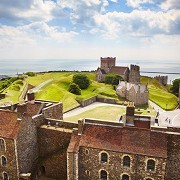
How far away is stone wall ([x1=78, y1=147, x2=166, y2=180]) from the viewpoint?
66.7 ft

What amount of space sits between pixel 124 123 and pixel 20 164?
11.8m

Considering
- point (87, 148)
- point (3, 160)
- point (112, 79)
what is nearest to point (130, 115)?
point (87, 148)

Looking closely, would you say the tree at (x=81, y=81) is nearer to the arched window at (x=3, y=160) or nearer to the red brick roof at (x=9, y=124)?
the red brick roof at (x=9, y=124)

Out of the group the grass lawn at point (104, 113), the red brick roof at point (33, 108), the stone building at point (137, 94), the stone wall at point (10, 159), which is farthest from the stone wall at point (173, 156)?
the stone building at point (137, 94)

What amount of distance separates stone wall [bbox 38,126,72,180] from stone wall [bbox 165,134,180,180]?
409 inches

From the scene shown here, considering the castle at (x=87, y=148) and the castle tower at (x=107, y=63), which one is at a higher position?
the castle tower at (x=107, y=63)

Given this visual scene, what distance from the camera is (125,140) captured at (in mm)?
21312

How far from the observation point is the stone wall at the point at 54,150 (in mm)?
24953

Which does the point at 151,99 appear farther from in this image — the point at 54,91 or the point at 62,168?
the point at 62,168

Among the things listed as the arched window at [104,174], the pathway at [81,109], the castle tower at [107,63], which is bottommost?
the arched window at [104,174]

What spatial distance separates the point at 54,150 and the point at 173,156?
12.9 m

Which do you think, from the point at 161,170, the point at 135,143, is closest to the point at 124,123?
the point at 135,143

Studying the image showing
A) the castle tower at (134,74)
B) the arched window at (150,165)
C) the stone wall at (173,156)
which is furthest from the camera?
the castle tower at (134,74)

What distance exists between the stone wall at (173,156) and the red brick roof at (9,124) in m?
15.2
